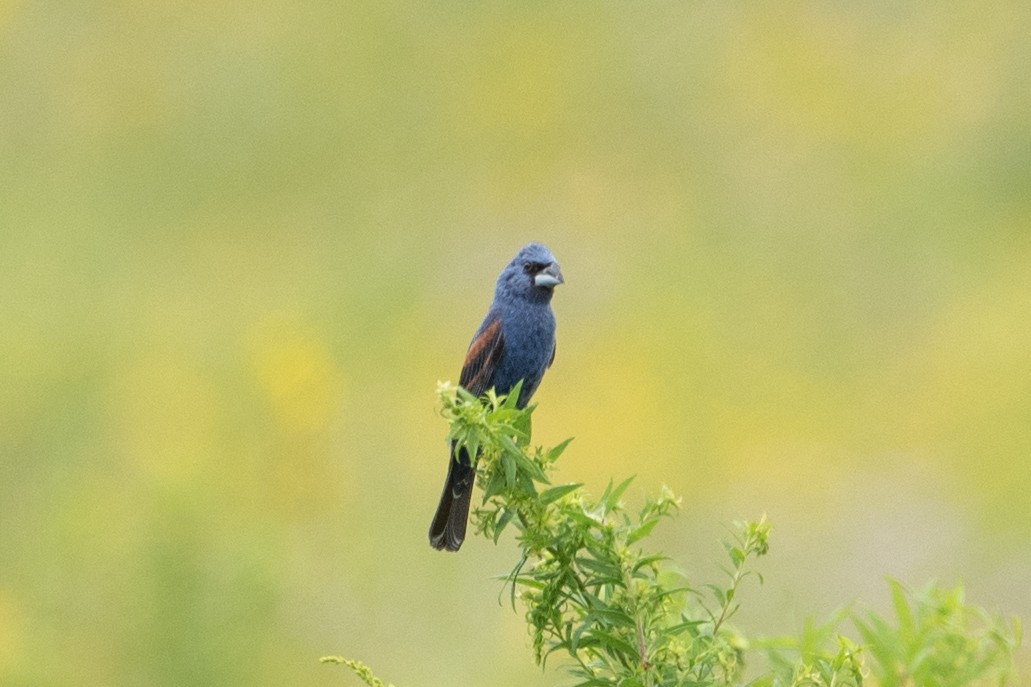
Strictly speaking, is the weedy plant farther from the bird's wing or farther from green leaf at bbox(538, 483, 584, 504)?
the bird's wing

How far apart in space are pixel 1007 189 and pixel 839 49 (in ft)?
10.5

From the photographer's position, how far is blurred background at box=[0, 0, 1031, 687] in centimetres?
802

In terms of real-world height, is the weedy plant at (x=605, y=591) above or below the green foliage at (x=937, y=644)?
above

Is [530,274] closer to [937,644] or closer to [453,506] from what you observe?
[453,506]

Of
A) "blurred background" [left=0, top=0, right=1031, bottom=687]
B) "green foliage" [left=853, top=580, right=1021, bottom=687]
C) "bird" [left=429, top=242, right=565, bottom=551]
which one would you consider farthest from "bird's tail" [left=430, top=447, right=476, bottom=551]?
"green foliage" [left=853, top=580, right=1021, bottom=687]

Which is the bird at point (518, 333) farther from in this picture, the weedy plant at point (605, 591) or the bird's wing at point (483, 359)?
the weedy plant at point (605, 591)

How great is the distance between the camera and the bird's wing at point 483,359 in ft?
13.1

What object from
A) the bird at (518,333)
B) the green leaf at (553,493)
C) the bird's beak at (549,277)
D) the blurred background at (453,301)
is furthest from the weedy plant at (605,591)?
the blurred background at (453,301)

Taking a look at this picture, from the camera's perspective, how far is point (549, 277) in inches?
161

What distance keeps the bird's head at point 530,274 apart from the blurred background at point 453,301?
151 centimetres

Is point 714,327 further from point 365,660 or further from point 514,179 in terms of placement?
point 365,660

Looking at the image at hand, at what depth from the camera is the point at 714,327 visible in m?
13.1

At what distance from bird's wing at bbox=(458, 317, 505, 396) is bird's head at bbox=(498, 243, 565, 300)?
0.19m

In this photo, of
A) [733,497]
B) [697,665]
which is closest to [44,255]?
[733,497]
